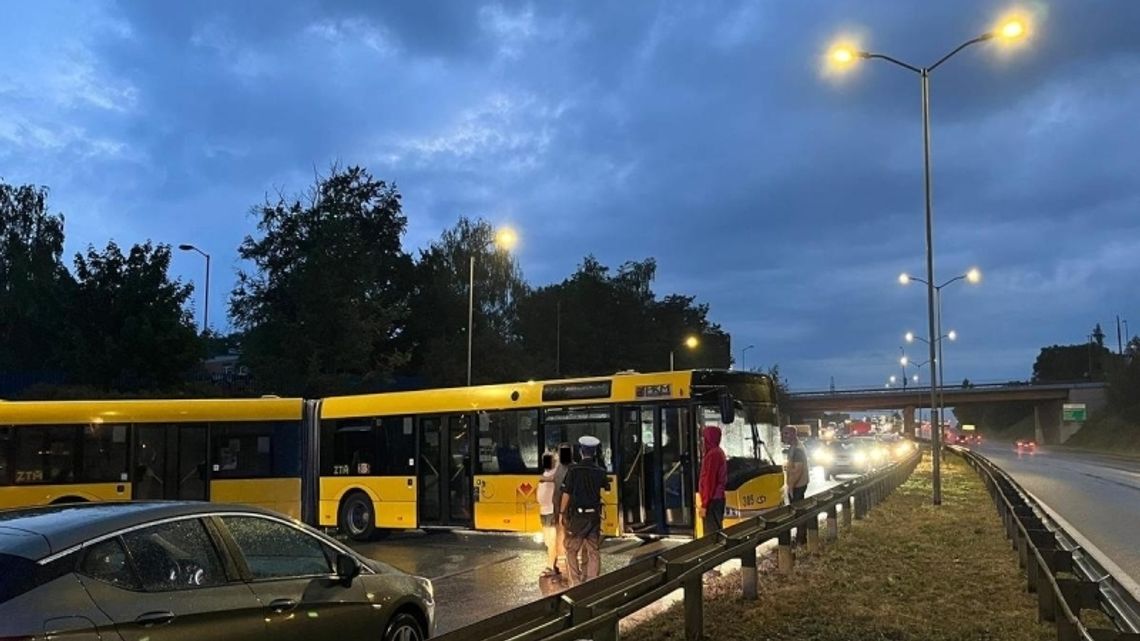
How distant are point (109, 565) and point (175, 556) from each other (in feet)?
1.50

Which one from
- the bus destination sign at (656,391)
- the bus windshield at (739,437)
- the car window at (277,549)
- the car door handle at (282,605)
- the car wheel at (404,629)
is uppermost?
the bus destination sign at (656,391)

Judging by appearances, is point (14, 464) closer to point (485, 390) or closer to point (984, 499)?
point (485, 390)

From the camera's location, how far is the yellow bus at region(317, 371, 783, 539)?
49.7 ft

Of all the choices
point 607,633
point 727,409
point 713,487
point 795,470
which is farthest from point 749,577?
point 795,470

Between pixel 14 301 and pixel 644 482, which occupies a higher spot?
pixel 14 301

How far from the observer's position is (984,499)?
22094mm

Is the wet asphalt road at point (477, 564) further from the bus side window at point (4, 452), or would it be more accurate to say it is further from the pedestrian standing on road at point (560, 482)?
the bus side window at point (4, 452)

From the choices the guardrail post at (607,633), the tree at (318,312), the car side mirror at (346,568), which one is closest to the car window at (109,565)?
the car side mirror at (346,568)

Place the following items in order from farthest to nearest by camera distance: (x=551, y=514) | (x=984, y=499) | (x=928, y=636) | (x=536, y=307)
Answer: (x=536, y=307)
(x=984, y=499)
(x=551, y=514)
(x=928, y=636)

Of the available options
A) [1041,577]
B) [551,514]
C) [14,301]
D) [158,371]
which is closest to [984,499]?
[551,514]

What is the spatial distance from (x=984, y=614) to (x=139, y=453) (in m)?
14.6

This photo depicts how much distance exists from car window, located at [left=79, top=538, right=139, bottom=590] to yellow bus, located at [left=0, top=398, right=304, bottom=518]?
42.2 ft

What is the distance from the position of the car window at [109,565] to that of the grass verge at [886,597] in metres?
4.42

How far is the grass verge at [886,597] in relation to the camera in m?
8.13
